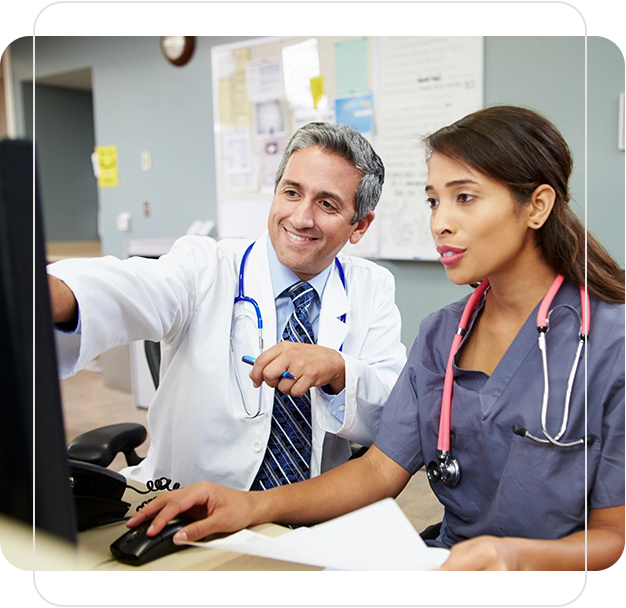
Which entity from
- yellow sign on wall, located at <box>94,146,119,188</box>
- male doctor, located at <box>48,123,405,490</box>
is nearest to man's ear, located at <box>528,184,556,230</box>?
male doctor, located at <box>48,123,405,490</box>

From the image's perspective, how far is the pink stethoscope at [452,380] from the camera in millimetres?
751

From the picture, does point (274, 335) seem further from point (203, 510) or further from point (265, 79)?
point (265, 79)

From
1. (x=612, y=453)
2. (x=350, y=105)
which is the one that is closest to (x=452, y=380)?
(x=612, y=453)

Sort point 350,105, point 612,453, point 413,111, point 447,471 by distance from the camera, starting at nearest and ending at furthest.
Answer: point 612,453 < point 447,471 < point 350,105 < point 413,111

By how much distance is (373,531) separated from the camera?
604mm

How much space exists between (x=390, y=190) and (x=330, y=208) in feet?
3.79

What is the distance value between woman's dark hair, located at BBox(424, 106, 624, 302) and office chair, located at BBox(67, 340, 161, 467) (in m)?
0.88

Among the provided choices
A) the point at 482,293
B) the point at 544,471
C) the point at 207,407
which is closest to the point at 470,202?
the point at 482,293

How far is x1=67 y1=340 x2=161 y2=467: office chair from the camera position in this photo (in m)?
1.25

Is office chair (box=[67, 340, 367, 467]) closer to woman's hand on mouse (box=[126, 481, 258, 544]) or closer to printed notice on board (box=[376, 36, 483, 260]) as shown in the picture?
woman's hand on mouse (box=[126, 481, 258, 544])

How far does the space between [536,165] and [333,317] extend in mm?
508

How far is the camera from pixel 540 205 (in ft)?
2.57

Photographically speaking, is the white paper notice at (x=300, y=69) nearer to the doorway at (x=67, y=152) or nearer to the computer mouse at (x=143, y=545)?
the doorway at (x=67, y=152)

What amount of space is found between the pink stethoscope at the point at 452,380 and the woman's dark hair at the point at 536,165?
0.11 ft
